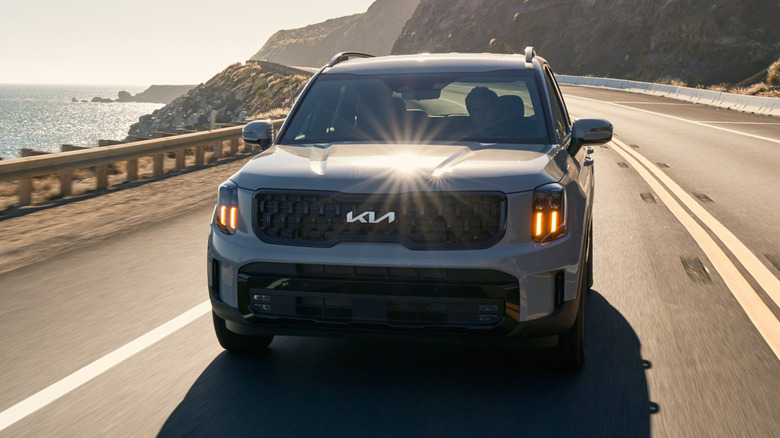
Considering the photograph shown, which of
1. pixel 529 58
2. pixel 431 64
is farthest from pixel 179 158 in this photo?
pixel 529 58

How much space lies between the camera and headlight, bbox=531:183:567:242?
4.27m

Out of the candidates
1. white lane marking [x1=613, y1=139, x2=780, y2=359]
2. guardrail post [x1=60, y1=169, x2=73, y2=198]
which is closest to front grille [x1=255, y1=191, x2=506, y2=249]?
white lane marking [x1=613, y1=139, x2=780, y2=359]

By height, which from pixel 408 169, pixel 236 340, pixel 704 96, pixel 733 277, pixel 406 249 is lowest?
pixel 733 277

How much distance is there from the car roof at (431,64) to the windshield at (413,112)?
6cm

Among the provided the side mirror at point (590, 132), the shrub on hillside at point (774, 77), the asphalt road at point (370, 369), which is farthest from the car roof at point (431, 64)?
the shrub on hillside at point (774, 77)

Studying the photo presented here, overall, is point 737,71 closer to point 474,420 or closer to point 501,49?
point 501,49

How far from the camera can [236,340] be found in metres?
4.91

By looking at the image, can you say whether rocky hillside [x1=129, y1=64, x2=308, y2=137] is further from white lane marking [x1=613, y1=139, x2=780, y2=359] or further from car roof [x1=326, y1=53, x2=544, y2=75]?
car roof [x1=326, y1=53, x2=544, y2=75]

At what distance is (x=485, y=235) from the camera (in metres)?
4.22

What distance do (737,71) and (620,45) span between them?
1871cm

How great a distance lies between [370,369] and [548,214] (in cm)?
128

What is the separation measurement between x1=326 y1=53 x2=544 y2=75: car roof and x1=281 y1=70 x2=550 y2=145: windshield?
0.20 feet

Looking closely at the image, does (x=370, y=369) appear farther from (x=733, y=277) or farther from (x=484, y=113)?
(x=733, y=277)

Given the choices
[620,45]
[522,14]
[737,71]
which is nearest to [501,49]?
[522,14]
